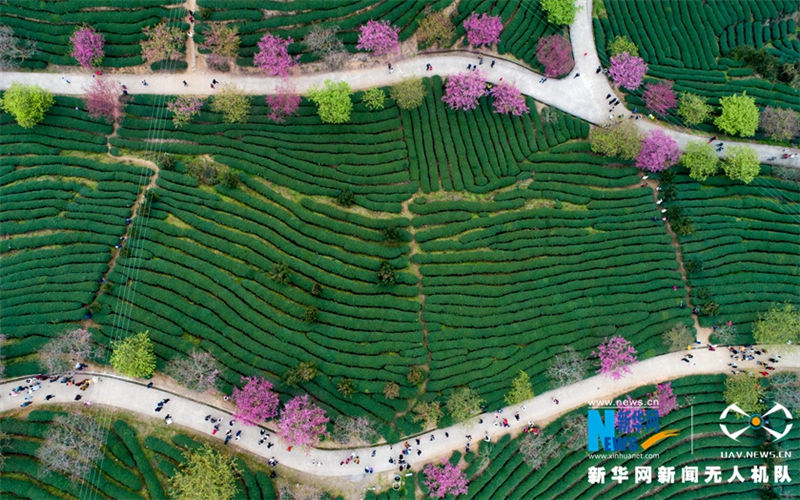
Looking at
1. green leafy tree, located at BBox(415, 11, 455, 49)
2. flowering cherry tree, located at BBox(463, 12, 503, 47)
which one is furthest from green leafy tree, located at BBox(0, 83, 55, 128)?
flowering cherry tree, located at BBox(463, 12, 503, 47)

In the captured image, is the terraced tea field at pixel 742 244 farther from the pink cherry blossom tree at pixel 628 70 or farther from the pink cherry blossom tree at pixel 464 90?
the pink cherry blossom tree at pixel 464 90

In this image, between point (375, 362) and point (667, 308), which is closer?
point (375, 362)

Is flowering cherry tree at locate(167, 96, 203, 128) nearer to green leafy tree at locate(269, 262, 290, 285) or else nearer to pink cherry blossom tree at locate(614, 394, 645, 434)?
green leafy tree at locate(269, 262, 290, 285)

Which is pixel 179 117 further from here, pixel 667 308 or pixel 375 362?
pixel 667 308

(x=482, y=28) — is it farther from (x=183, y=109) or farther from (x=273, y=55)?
(x=183, y=109)

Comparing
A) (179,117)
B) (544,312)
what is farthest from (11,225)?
(544,312)

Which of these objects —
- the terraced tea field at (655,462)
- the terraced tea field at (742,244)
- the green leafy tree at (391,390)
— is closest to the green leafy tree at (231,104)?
the green leafy tree at (391,390)
